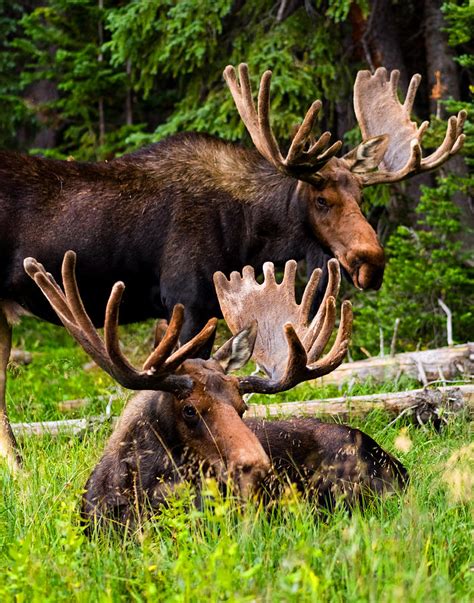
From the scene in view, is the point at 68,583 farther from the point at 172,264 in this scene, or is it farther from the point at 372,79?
the point at 372,79

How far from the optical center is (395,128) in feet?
24.6

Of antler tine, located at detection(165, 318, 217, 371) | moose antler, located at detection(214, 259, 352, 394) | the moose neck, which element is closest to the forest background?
the moose neck

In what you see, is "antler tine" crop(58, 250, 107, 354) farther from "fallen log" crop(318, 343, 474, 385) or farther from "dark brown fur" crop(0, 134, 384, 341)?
"fallen log" crop(318, 343, 474, 385)

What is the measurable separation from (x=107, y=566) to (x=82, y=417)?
3355 millimetres

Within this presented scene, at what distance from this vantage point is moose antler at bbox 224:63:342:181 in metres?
6.19

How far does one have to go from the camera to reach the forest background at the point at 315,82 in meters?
9.05

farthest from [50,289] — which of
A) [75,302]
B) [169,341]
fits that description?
[169,341]

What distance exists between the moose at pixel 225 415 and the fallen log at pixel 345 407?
1.10 m

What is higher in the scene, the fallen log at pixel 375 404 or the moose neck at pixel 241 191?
the moose neck at pixel 241 191

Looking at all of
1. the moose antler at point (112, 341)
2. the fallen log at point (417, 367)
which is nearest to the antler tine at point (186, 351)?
the moose antler at point (112, 341)

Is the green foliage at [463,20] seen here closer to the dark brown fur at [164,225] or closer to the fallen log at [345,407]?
the dark brown fur at [164,225]

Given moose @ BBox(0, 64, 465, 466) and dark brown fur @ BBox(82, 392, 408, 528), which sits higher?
moose @ BBox(0, 64, 465, 466)

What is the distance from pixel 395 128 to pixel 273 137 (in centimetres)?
130

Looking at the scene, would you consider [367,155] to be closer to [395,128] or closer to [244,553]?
[395,128]
